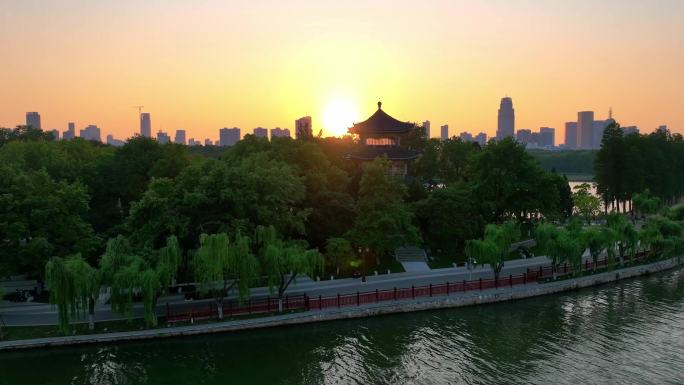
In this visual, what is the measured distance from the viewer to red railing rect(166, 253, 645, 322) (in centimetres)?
2652

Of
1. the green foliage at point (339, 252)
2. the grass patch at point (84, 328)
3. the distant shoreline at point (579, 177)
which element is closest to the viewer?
the grass patch at point (84, 328)

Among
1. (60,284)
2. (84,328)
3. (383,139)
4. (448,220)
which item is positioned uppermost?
(383,139)

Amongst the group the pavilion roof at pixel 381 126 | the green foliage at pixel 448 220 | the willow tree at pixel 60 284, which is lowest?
the willow tree at pixel 60 284

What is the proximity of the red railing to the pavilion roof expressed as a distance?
1957cm

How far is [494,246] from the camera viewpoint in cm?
3089

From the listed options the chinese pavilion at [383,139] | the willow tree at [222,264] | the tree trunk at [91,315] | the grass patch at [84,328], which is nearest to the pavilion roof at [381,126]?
the chinese pavilion at [383,139]

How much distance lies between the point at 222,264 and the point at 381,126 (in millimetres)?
27330

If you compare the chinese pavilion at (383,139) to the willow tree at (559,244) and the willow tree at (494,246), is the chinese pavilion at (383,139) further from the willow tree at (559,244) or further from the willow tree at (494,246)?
the willow tree at (559,244)

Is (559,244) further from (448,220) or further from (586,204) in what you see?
(586,204)

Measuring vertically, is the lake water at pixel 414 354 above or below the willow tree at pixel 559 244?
below

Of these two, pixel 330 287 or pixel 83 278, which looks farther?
pixel 330 287

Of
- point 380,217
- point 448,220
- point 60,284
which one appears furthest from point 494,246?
point 60,284

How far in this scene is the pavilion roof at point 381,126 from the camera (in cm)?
4794

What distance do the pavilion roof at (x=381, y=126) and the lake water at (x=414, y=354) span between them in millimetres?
22713
